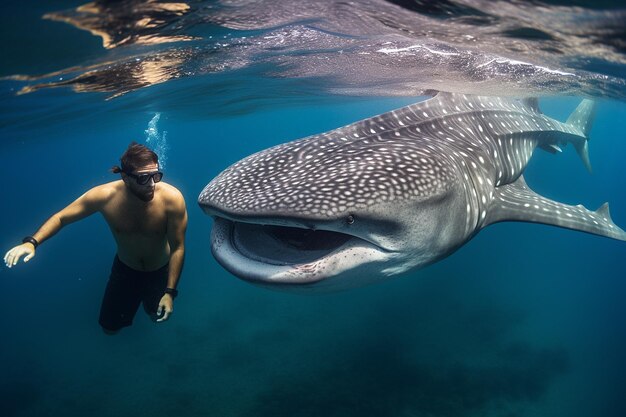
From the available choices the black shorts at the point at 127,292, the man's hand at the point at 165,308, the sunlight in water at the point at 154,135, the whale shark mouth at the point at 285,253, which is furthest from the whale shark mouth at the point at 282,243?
the sunlight in water at the point at 154,135

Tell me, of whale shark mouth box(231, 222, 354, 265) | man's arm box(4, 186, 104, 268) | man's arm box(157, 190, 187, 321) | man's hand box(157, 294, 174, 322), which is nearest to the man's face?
man's arm box(157, 190, 187, 321)

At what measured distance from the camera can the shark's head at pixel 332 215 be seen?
2.77m

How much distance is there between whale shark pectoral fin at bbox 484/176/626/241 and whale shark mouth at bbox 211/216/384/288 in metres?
2.47

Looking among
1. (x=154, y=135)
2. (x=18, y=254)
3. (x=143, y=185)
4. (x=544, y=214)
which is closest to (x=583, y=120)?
(x=544, y=214)

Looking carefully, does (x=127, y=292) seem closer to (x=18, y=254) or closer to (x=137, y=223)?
(x=137, y=223)

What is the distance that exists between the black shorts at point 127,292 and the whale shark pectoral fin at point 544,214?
4.72 meters

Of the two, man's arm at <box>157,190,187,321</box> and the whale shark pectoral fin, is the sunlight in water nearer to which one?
man's arm at <box>157,190,187,321</box>

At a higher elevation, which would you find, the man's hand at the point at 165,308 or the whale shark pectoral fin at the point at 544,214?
the whale shark pectoral fin at the point at 544,214

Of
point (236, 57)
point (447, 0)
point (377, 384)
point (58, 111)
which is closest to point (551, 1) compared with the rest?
point (447, 0)

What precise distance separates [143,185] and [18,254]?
1.35m

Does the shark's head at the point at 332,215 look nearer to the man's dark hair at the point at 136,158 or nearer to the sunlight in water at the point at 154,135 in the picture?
the man's dark hair at the point at 136,158

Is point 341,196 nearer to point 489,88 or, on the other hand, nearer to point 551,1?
point 551,1

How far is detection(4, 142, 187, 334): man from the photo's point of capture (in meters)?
4.39

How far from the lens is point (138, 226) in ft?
16.7
